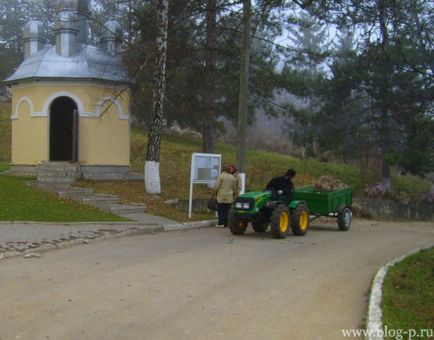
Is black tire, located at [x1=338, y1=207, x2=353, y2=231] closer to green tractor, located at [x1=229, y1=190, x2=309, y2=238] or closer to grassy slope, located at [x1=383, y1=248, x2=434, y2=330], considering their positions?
green tractor, located at [x1=229, y1=190, x2=309, y2=238]

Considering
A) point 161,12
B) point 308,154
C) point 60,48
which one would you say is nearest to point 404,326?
point 161,12

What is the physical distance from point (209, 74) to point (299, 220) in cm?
958

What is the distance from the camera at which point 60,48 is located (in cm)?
2205

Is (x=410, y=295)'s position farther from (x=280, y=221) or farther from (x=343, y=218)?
(x=343, y=218)

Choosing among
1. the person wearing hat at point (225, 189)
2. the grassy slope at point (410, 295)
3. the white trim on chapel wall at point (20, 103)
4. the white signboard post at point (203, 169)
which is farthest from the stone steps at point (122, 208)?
the grassy slope at point (410, 295)

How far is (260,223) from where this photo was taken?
46.5 feet

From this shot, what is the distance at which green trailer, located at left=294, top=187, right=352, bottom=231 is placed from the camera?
15.5m

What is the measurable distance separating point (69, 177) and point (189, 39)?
735 centimetres

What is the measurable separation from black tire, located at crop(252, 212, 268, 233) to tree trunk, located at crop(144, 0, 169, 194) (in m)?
6.09

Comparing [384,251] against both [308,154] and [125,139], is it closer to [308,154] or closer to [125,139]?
[125,139]

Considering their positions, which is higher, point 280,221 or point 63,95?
point 63,95

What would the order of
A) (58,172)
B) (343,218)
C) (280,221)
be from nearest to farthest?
(280,221) → (343,218) → (58,172)

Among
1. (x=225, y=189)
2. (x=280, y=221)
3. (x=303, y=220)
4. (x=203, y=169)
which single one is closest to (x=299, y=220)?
(x=303, y=220)

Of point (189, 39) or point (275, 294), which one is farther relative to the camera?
point (189, 39)
